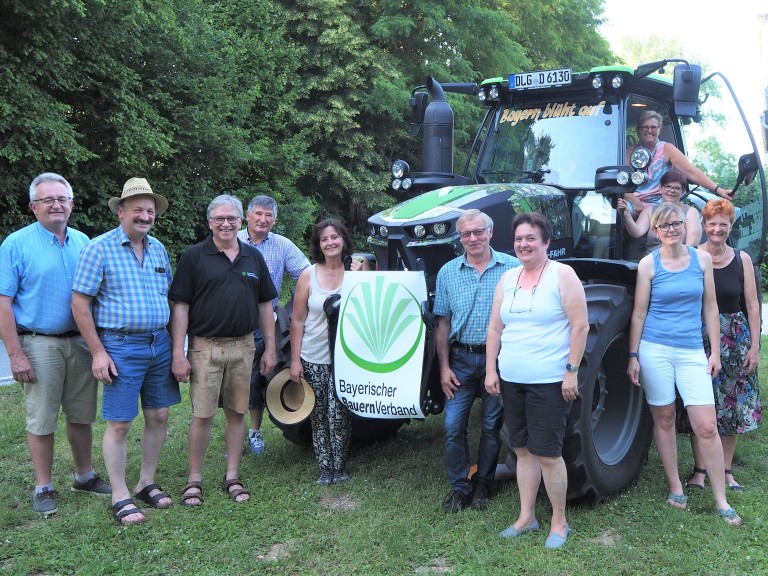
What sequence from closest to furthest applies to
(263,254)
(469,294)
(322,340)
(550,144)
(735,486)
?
(469,294)
(735,486)
(322,340)
(263,254)
(550,144)

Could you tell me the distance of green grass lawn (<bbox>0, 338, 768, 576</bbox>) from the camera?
356 centimetres

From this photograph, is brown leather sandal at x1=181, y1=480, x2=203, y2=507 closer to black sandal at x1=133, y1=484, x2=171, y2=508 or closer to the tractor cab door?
black sandal at x1=133, y1=484, x2=171, y2=508

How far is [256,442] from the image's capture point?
542cm

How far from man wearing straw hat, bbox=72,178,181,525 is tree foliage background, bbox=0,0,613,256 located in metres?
6.80

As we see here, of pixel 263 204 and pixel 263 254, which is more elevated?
pixel 263 204

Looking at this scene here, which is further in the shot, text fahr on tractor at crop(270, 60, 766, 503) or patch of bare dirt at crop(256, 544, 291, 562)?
text fahr on tractor at crop(270, 60, 766, 503)

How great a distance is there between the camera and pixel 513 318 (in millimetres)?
3645

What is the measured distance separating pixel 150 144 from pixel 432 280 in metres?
8.44

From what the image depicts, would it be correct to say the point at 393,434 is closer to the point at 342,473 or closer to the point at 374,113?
the point at 342,473

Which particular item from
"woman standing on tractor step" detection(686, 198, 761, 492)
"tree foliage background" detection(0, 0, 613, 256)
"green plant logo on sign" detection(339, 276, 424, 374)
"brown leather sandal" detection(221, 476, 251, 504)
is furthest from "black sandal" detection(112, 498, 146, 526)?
"tree foliage background" detection(0, 0, 613, 256)

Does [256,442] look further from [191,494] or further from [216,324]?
[216,324]

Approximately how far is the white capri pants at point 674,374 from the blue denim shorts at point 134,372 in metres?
2.73

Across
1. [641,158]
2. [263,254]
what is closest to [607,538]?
[641,158]

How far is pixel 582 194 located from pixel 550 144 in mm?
524
